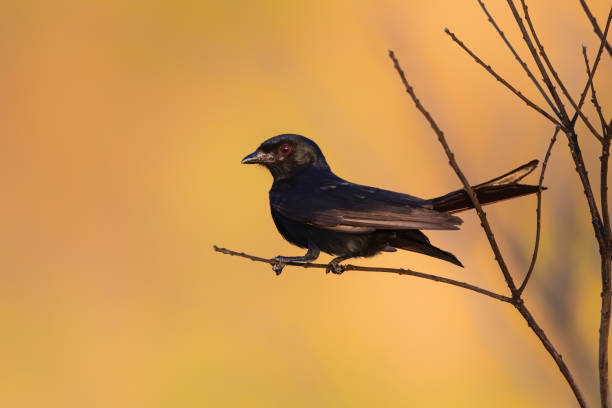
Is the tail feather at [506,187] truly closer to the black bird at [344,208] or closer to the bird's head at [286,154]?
the black bird at [344,208]

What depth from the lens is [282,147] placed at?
4453 millimetres

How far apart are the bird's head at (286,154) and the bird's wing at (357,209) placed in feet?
1.06

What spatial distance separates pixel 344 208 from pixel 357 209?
0.09 metres

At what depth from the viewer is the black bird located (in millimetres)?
3086

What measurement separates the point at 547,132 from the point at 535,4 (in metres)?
1.57

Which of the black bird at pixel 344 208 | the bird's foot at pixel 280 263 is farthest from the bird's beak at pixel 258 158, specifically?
the bird's foot at pixel 280 263

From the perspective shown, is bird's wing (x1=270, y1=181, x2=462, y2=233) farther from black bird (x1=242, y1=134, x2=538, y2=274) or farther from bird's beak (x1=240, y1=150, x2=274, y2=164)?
bird's beak (x1=240, y1=150, x2=274, y2=164)

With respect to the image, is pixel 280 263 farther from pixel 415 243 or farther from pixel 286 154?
pixel 286 154

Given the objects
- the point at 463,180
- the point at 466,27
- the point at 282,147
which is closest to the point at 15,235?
the point at 466,27

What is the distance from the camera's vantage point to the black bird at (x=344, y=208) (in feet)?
10.1

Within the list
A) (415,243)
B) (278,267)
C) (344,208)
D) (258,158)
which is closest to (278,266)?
(278,267)

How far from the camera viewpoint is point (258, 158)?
14.4 ft

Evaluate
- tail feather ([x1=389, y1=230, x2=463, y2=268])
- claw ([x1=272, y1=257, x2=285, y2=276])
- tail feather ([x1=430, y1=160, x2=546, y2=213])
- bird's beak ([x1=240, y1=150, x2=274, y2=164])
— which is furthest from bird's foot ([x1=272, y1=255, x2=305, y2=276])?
tail feather ([x1=430, y1=160, x2=546, y2=213])

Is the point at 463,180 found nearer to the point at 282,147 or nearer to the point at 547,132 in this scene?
the point at 282,147
